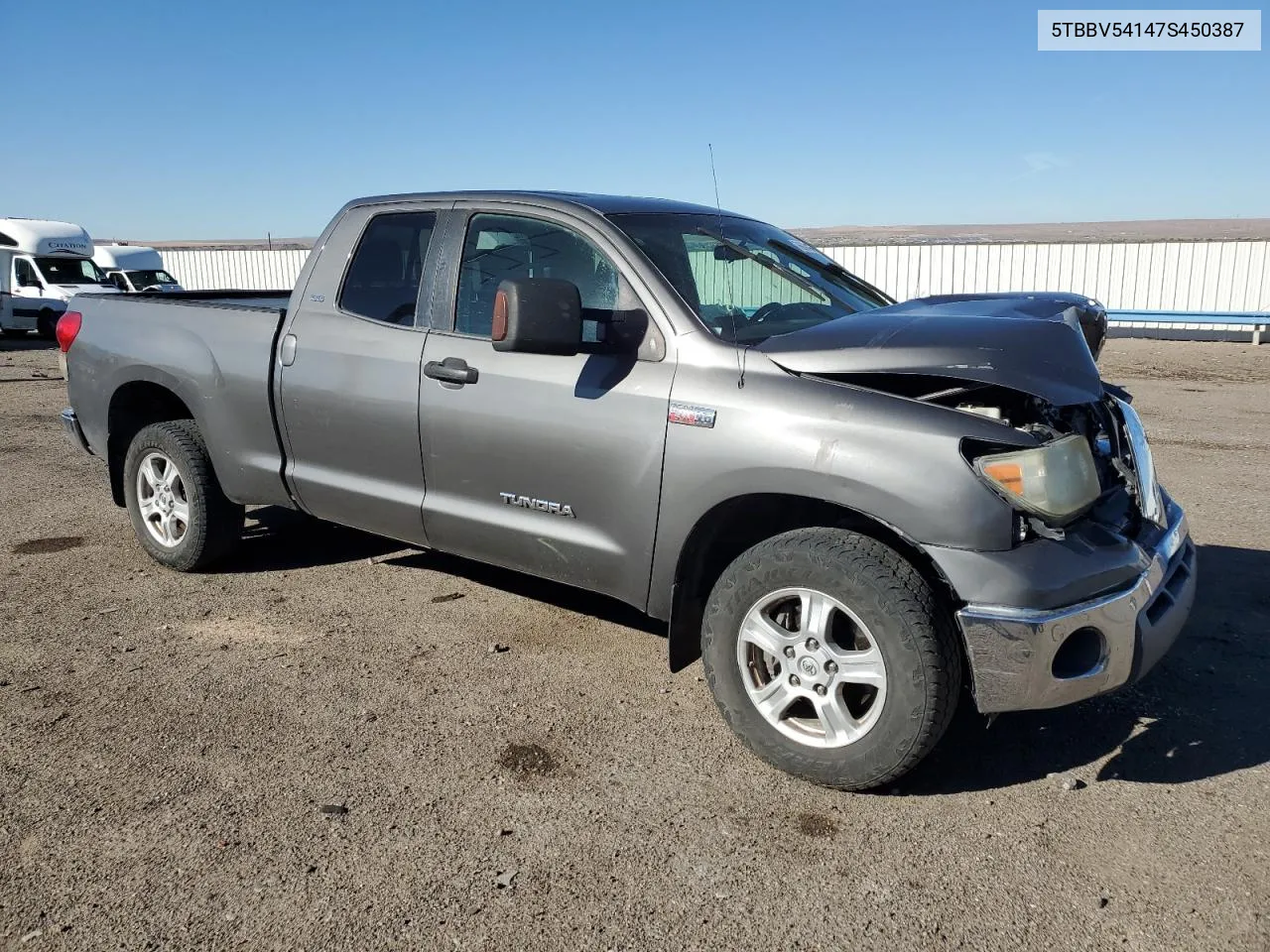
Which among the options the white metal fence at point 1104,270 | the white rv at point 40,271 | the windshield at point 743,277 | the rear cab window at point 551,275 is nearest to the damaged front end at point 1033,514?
the windshield at point 743,277

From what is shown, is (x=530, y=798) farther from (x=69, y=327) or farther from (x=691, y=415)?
(x=69, y=327)

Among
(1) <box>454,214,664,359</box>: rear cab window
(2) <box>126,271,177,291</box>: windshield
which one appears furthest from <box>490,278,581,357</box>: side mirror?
(2) <box>126,271,177,291</box>: windshield

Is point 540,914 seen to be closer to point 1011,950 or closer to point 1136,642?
point 1011,950

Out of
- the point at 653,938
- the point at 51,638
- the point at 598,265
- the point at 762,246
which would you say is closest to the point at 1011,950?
the point at 653,938

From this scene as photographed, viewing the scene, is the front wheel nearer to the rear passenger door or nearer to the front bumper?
the front bumper

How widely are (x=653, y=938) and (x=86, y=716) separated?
2435 mm

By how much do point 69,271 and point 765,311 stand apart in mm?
23243

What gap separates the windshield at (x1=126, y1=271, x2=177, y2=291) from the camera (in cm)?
2609

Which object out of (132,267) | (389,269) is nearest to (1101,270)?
(389,269)

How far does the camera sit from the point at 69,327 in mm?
5633

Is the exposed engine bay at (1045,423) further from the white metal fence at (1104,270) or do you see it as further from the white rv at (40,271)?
the white rv at (40,271)

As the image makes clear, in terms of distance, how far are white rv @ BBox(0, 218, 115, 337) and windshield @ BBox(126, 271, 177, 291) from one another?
2.93 metres

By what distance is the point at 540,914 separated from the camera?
266 cm

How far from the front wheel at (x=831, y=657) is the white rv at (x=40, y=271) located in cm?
2131
